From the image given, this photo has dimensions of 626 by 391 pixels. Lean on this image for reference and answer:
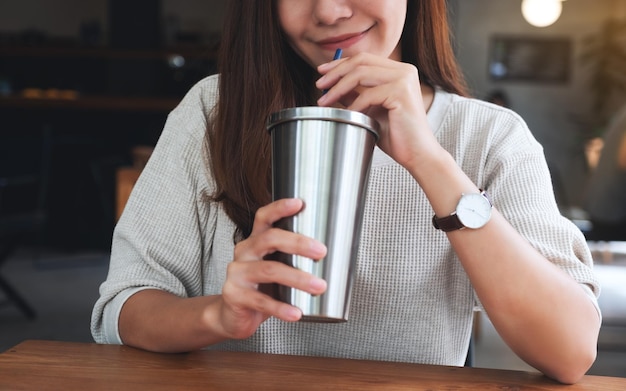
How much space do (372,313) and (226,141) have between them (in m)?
0.32

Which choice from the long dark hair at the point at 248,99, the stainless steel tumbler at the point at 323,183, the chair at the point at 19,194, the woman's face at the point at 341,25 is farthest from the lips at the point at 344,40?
the chair at the point at 19,194

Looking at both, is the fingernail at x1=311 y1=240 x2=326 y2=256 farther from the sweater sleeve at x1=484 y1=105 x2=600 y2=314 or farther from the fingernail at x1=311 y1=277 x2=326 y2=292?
the sweater sleeve at x1=484 y1=105 x2=600 y2=314

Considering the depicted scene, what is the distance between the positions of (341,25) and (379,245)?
314mm

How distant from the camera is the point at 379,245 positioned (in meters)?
1.09

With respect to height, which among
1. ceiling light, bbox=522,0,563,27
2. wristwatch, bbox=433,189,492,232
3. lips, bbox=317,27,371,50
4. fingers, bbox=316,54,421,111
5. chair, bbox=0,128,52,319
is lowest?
chair, bbox=0,128,52,319

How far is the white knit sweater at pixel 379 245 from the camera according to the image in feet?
3.38

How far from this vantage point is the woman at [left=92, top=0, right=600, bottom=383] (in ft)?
2.77

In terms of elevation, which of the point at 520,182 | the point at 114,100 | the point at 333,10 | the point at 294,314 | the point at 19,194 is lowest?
the point at 19,194

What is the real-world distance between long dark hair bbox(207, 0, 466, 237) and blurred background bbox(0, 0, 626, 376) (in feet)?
6.59

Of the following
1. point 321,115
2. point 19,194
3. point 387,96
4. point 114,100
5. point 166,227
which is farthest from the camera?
point 114,100

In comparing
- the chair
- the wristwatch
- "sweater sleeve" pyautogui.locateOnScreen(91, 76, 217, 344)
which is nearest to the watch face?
the wristwatch

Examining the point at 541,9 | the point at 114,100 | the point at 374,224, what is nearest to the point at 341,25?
the point at 374,224

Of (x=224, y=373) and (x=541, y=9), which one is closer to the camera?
(x=224, y=373)

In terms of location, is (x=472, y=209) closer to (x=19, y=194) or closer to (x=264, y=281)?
(x=264, y=281)
